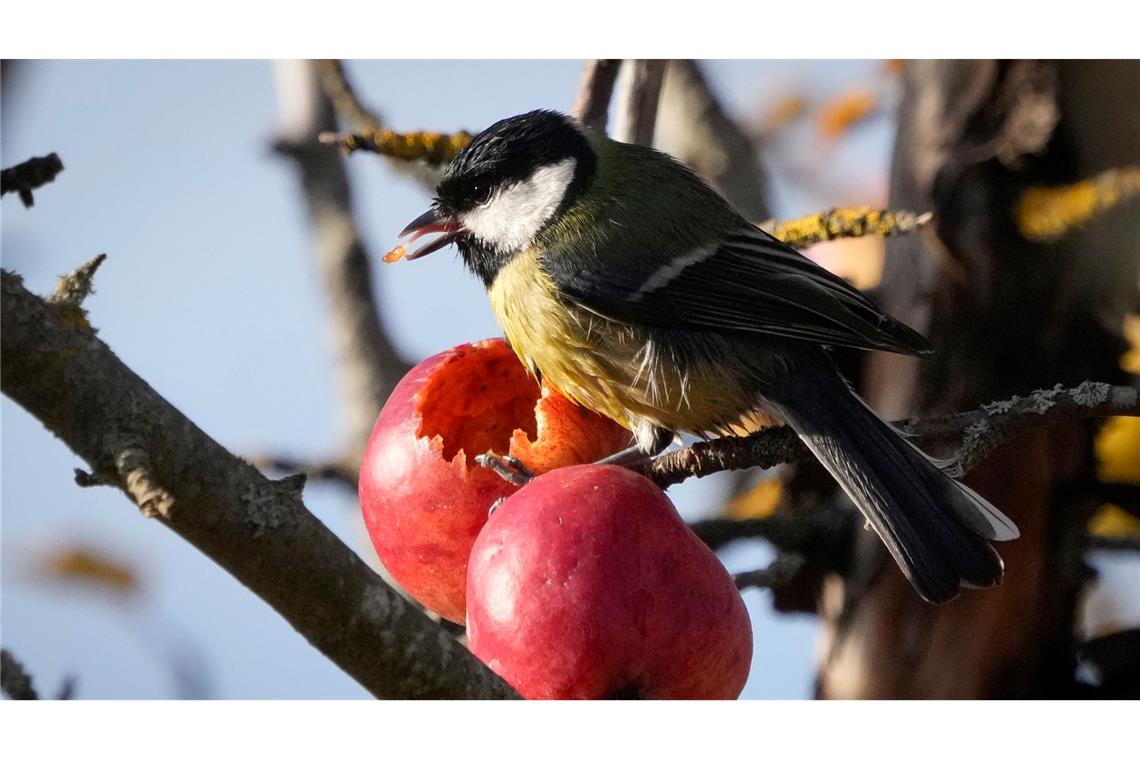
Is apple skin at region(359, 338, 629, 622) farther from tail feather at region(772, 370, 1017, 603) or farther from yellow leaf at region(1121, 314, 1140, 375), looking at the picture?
yellow leaf at region(1121, 314, 1140, 375)

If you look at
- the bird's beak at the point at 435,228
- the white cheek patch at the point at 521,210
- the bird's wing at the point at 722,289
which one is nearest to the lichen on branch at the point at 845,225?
the bird's wing at the point at 722,289

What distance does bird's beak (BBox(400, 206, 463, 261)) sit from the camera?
146cm

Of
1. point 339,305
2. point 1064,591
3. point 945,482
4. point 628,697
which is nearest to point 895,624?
point 1064,591

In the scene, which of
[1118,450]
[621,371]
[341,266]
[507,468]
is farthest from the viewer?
[341,266]

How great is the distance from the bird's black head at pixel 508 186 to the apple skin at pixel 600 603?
0.51m

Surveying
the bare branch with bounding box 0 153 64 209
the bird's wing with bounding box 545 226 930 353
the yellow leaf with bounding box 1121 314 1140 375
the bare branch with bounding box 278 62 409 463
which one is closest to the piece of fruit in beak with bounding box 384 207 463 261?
the bird's wing with bounding box 545 226 930 353

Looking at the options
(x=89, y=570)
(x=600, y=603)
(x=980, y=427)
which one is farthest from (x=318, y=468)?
(x=980, y=427)

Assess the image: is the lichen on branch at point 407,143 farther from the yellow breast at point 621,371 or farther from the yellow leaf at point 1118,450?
the yellow leaf at point 1118,450

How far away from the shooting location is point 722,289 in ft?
4.58

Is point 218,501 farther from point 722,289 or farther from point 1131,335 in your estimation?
point 1131,335

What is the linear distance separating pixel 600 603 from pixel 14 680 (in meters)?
0.43

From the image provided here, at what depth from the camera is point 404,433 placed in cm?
117

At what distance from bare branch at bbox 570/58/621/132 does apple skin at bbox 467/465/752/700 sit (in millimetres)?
605

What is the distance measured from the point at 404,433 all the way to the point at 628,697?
336mm
